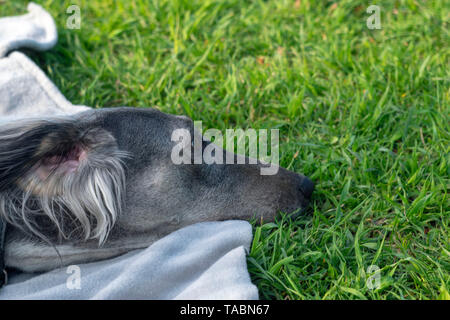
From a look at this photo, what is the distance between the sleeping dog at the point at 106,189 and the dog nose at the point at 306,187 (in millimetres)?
57

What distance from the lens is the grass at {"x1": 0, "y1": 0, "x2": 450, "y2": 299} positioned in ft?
9.50

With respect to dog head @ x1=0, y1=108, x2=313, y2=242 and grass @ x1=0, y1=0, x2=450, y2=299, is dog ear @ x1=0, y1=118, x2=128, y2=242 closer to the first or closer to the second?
dog head @ x1=0, y1=108, x2=313, y2=242

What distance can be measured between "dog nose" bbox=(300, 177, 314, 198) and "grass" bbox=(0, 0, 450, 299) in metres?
0.11

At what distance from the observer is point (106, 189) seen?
2775 millimetres

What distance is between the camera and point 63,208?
8.98 feet

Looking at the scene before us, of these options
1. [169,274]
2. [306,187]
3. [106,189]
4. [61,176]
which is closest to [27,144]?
[61,176]

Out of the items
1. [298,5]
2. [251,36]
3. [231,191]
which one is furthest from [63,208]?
[298,5]

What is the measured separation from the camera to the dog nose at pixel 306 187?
3.19m

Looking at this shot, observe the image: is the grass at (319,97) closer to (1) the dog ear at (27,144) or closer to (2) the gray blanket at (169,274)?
A: (2) the gray blanket at (169,274)

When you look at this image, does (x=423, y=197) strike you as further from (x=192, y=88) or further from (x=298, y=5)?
(x=298, y=5)

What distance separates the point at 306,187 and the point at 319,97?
3.85 feet

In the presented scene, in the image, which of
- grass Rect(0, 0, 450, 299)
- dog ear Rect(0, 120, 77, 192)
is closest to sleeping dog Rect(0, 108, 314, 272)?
dog ear Rect(0, 120, 77, 192)

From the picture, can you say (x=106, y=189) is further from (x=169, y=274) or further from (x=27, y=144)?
(x=169, y=274)

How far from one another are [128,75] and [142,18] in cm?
83
